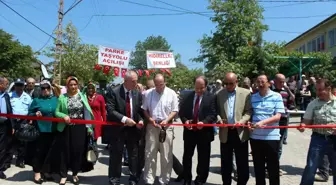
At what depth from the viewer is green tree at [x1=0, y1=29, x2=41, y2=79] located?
129 ft

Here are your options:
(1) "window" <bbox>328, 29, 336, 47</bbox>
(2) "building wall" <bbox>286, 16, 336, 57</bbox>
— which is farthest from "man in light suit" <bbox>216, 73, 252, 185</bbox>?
(1) "window" <bbox>328, 29, 336, 47</bbox>

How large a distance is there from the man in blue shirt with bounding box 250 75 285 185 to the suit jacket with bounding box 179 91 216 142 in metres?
0.75

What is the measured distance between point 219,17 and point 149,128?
24.8m

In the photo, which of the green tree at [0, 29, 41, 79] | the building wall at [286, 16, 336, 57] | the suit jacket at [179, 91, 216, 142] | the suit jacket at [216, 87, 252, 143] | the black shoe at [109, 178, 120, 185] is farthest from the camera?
the green tree at [0, 29, 41, 79]

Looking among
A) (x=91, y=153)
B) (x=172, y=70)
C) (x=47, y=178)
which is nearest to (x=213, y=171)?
(x=91, y=153)

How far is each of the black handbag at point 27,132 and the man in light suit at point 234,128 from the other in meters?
3.43

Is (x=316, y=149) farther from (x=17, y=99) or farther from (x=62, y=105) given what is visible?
(x=17, y=99)

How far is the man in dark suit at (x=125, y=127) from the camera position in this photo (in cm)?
598

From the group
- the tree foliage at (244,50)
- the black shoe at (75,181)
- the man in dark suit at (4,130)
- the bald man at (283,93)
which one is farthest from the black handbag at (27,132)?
the tree foliage at (244,50)

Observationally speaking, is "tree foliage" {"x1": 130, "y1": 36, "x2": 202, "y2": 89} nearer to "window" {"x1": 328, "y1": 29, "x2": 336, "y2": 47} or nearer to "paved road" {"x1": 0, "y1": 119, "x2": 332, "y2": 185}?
"window" {"x1": 328, "y1": 29, "x2": 336, "y2": 47}

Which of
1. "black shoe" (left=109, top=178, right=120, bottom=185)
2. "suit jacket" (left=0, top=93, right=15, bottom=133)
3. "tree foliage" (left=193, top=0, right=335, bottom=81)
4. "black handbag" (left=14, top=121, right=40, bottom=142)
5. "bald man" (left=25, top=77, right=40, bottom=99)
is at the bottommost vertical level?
"black shoe" (left=109, top=178, right=120, bottom=185)

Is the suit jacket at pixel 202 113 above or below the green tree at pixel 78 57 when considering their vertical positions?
below

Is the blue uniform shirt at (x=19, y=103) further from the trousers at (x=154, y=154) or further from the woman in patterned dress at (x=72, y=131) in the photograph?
the trousers at (x=154, y=154)

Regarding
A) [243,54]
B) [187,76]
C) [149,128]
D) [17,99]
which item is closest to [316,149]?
[149,128]
